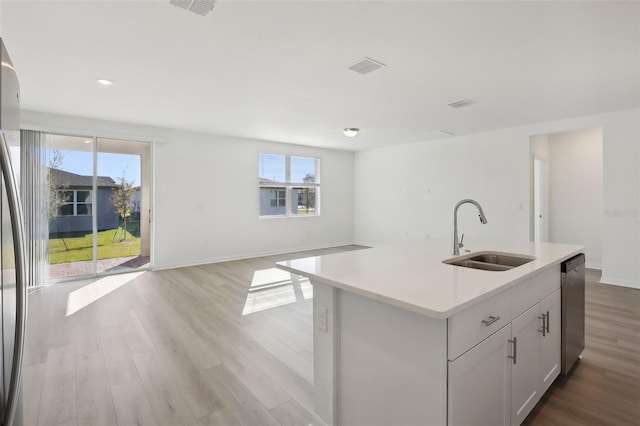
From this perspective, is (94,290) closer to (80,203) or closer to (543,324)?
(80,203)

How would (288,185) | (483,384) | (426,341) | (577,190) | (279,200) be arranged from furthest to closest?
(288,185) < (279,200) < (577,190) < (483,384) < (426,341)

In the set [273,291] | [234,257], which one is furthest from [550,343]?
[234,257]

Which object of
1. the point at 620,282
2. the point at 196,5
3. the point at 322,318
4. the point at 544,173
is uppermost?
the point at 196,5

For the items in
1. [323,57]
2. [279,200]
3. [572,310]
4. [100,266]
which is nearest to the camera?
[572,310]

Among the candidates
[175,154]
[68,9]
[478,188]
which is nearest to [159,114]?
[175,154]

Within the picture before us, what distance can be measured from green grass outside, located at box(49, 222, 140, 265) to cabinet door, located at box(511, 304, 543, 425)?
5.92 metres

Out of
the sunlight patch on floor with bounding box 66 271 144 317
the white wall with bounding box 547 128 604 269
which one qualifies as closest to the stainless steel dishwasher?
the white wall with bounding box 547 128 604 269

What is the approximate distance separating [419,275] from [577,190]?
20.9 feet

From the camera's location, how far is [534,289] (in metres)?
1.84

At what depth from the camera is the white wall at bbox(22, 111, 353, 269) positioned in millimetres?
5457

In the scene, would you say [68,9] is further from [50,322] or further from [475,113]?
[475,113]

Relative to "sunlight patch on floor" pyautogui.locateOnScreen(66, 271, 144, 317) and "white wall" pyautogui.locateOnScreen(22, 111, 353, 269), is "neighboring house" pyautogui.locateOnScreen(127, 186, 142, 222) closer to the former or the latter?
"white wall" pyautogui.locateOnScreen(22, 111, 353, 269)

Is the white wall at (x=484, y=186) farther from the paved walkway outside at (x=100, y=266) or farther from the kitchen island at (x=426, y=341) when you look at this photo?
the paved walkway outside at (x=100, y=266)

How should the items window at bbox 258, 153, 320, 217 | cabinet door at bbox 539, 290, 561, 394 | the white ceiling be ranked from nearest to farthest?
cabinet door at bbox 539, 290, 561, 394 < the white ceiling < window at bbox 258, 153, 320, 217
